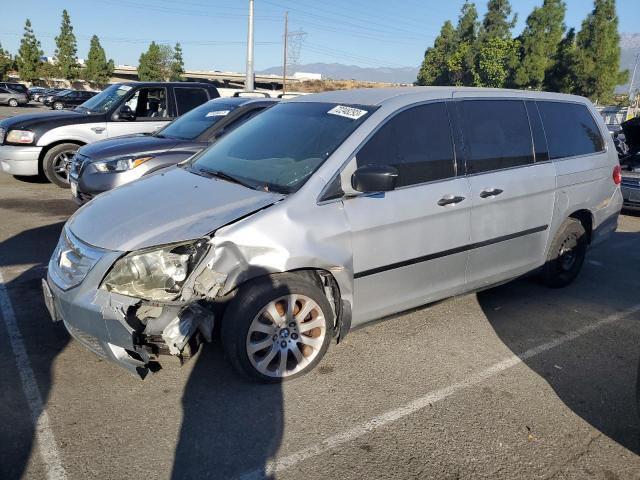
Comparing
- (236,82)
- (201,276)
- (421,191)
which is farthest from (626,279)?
(236,82)

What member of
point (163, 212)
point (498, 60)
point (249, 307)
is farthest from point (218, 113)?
point (498, 60)

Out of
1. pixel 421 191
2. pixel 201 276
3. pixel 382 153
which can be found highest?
pixel 382 153

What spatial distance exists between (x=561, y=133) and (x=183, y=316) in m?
3.79

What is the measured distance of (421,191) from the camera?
3.73 m

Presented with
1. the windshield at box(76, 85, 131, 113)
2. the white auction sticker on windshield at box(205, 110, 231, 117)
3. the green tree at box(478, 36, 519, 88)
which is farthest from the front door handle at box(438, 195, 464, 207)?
the green tree at box(478, 36, 519, 88)

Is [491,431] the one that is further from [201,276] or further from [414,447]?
[201,276]

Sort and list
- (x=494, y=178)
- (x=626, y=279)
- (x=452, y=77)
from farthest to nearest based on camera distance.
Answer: (x=452, y=77), (x=626, y=279), (x=494, y=178)

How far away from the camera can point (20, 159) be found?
864 centimetres

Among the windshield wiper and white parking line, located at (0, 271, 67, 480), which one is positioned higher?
the windshield wiper

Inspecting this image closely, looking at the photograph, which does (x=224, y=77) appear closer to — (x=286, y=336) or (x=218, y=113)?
(x=218, y=113)

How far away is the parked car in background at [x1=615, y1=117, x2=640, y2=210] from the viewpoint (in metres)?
9.02

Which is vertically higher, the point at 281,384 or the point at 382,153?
the point at 382,153

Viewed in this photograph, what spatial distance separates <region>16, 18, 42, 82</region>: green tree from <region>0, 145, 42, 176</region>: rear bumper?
6237cm

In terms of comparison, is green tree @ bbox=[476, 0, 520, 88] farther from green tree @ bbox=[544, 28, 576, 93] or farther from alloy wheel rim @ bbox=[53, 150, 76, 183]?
alloy wheel rim @ bbox=[53, 150, 76, 183]
